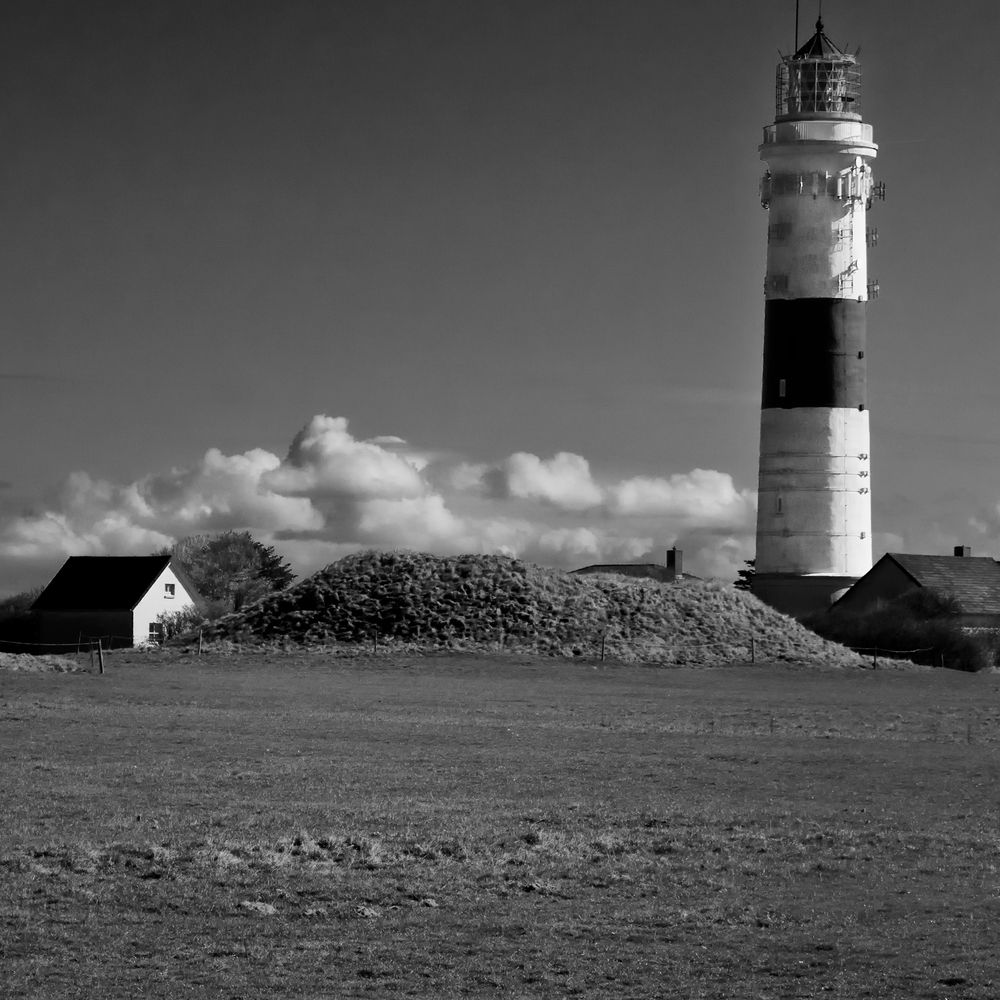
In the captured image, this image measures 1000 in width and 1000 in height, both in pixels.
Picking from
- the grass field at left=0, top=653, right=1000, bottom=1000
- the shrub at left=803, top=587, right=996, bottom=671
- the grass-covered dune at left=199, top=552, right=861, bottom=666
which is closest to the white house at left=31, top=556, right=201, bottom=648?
the grass-covered dune at left=199, top=552, right=861, bottom=666

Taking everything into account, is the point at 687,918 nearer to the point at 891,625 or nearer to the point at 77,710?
the point at 77,710

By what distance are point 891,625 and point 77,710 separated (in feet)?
125

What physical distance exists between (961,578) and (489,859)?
56.6 m

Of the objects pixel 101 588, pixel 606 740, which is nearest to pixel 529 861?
pixel 606 740

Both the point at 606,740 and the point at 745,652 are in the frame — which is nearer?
the point at 606,740

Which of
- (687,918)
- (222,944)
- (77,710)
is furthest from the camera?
(77,710)

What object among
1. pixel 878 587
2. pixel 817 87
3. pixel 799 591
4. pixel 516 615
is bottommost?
pixel 516 615

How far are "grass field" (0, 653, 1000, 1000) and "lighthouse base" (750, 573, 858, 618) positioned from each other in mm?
34888

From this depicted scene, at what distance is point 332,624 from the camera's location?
58.2 meters

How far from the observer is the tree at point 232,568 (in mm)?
94875

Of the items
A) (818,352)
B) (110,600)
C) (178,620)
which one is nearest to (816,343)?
(818,352)

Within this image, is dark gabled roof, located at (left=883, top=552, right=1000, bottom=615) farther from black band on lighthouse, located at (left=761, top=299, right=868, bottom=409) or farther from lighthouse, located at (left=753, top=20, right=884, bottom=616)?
black band on lighthouse, located at (left=761, top=299, right=868, bottom=409)

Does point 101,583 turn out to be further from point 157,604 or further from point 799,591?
point 799,591

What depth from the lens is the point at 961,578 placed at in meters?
68.4
